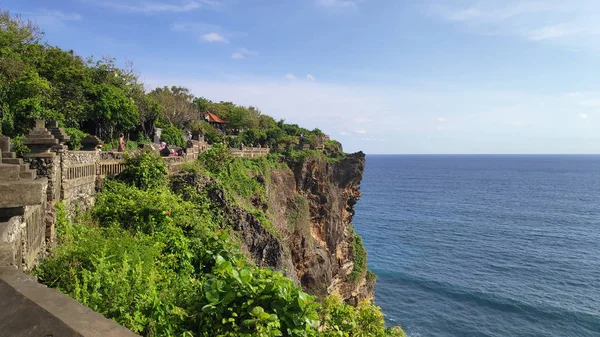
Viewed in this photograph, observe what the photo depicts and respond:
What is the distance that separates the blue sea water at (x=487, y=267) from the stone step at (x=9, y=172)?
3351 centimetres

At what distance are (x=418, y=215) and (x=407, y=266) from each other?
27.1 meters

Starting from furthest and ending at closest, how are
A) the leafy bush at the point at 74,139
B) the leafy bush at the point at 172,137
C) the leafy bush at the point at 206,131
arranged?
1. the leafy bush at the point at 206,131
2. the leafy bush at the point at 172,137
3. the leafy bush at the point at 74,139

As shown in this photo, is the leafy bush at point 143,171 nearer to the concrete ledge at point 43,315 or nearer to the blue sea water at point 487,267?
the concrete ledge at point 43,315

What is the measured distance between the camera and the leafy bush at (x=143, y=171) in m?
15.4

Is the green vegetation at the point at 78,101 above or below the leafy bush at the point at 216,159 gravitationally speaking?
above

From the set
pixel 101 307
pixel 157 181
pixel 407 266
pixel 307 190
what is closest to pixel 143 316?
pixel 101 307

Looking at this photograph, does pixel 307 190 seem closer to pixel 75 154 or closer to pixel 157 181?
pixel 157 181

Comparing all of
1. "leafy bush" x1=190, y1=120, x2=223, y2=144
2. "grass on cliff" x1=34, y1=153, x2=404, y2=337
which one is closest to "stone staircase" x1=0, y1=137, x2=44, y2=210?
"grass on cliff" x1=34, y1=153, x2=404, y2=337

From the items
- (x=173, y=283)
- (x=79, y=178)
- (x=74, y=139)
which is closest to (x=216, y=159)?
(x=74, y=139)

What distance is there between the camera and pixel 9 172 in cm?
300

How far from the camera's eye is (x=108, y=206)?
1338cm

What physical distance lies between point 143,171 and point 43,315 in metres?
13.9

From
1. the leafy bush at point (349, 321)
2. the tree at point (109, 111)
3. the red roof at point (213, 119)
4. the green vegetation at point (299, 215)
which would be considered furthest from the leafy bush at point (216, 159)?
the red roof at point (213, 119)

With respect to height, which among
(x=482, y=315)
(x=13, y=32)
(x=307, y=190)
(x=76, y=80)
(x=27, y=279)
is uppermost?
(x=13, y=32)
